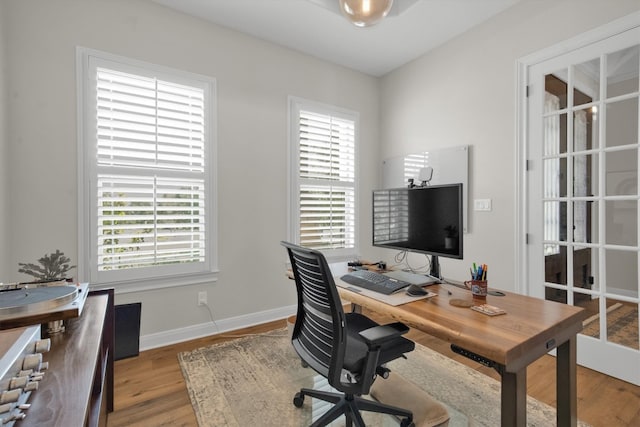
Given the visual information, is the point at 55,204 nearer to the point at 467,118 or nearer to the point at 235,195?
the point at 235,195

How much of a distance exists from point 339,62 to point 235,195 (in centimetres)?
198

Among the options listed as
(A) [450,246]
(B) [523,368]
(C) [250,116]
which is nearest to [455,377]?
(A) [450,246]

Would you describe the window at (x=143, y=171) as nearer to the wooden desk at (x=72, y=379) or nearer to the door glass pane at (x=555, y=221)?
the wooden desk at (x=72, y=379)

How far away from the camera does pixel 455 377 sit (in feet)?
6.75

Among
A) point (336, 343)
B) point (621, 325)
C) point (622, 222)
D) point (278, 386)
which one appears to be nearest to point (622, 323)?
point (621, 325)

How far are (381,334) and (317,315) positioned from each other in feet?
1.08

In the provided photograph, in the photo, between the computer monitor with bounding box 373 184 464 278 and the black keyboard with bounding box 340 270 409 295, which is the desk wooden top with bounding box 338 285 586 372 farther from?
the computer monitor with bounding box 373 184 464 278

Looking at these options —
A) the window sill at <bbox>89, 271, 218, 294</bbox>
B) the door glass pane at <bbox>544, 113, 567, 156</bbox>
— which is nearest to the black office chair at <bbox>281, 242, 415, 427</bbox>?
the window sill at <bbox>89, 271, 218, 294</bbox>

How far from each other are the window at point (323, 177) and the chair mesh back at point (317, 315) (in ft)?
5.44

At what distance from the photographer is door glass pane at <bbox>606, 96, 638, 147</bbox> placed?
200 cm

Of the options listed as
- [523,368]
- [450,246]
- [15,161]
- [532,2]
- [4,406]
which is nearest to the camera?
[4,406]

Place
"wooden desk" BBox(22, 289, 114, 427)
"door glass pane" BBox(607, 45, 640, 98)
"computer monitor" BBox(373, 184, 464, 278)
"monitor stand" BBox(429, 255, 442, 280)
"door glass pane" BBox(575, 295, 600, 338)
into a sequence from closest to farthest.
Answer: "wooden desk" BBox(22, 289, 114, 427) → "computer monitor" BBox(373, 184, 464, 278) → "monitor stand" BBox(429, 255, 442, 280) → "door glass pane" BBox(607, 45, 640, 98) → "door glass pane" BBox(575, 295, 600, 338)

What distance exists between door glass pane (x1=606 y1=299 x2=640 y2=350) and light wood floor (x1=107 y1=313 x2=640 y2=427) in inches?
10.5

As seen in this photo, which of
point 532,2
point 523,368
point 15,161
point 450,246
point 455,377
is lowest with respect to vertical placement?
point 455,377
